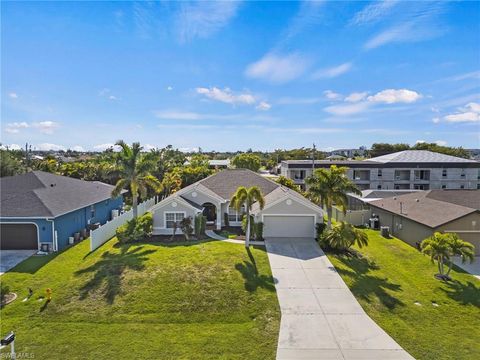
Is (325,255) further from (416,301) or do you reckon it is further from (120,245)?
(120,245)

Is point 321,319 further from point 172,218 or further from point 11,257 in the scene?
point 11,257

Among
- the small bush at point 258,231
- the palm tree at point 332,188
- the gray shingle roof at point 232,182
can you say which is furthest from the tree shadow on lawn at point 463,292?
the gray shingle roof at point 232,182

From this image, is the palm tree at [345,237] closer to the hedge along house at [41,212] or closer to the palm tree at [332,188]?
the palm tree at [332,188]

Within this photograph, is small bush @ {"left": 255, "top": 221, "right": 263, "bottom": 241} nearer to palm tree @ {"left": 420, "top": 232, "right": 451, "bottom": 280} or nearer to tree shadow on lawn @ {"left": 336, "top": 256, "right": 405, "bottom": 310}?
tree shadow on lawn @ {"left": 336, "top": 256, "right": 405, "bottom": 310}

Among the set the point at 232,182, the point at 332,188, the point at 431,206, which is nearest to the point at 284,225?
the point at 332,188

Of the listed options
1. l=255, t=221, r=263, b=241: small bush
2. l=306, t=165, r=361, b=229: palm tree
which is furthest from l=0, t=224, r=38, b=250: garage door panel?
l=306, t=165, r=361, b=229: palm tree

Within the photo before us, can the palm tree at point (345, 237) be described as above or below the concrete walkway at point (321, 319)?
above

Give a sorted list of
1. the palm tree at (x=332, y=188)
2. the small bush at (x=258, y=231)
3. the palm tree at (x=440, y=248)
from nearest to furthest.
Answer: the palm tree at (x=440, y=248) → the palm tree at (x=332, y=188) → the small bush at (x=258, y=231)
